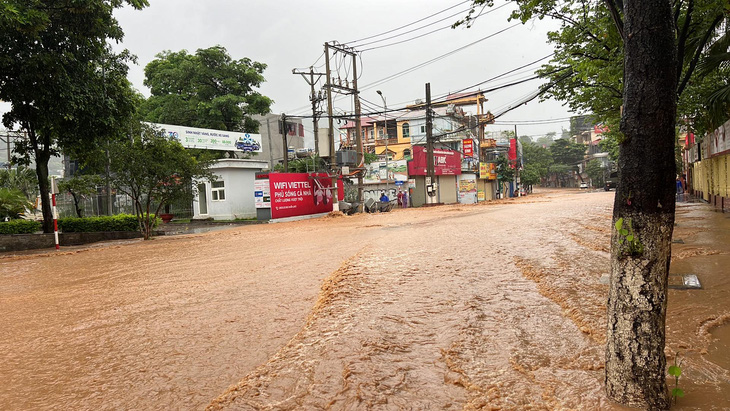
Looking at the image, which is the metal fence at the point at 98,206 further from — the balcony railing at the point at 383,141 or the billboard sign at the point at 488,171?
the billboard sign at the point at 488,171

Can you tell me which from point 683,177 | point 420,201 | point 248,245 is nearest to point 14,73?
point 248,245

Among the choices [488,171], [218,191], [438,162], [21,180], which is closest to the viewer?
[218,191]

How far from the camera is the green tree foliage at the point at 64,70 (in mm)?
12445

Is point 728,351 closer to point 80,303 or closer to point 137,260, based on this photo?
point 80,303

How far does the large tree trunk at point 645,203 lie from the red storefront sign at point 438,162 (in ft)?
111

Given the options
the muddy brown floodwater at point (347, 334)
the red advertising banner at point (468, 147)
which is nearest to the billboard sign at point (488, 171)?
the red advertising banner at point (468, 147)

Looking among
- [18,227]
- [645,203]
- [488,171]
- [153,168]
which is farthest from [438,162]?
[645,203]

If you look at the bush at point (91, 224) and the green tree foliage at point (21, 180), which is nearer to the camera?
the bush at point (91, 224)

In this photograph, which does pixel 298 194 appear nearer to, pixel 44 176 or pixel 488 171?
pixel 44 176

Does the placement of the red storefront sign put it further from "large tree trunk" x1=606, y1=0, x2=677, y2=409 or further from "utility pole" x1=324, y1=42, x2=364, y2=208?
"large tree trunk" x1=606, y1=0, x2=677, y2=409

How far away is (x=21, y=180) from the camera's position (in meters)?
29.5

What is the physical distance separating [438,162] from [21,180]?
1179 inches

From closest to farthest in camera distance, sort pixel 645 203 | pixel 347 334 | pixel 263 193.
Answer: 1. pixel 645 203
2. pixel 347 334
3. pixel 263 193

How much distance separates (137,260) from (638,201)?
11075mm
